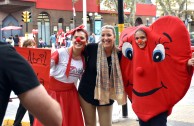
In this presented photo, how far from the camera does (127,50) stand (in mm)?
4266

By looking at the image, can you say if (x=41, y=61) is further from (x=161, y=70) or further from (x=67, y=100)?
(x=161, y=70)

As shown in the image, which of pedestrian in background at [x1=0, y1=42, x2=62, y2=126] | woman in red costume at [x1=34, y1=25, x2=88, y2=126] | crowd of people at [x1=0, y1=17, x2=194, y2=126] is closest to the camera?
pedestrian in background at [x1=0, y1=42, x2=62, y2=126]

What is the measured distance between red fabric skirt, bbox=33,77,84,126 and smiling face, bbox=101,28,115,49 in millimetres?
672

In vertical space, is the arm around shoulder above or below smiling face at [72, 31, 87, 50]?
below

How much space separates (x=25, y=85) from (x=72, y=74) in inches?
118

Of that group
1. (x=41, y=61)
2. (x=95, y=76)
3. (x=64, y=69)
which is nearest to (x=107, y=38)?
(x=95, y=76)

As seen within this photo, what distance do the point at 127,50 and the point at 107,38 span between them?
1.06 feet

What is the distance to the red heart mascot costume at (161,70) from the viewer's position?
393cm

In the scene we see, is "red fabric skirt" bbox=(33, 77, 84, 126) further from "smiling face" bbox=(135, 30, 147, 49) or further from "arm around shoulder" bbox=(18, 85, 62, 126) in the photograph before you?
"arm around shoulder" bbox=(18, 85, 62, 126)

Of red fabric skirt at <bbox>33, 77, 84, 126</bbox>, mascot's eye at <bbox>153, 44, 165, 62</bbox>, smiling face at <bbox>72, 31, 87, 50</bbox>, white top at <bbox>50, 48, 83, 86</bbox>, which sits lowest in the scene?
red fabric skirt at <bbox>33, 77, 84, 126</bbox>

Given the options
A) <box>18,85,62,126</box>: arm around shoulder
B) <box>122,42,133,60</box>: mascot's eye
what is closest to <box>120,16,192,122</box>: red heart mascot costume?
<box>122,42,133,60</box>: mascot's eye

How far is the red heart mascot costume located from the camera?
3926mm

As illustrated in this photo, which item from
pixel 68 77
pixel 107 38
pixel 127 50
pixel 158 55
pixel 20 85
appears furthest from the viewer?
pixel 68 77

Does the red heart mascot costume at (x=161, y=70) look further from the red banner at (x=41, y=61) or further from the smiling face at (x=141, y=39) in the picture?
the red banner at (x=41, y=61)
